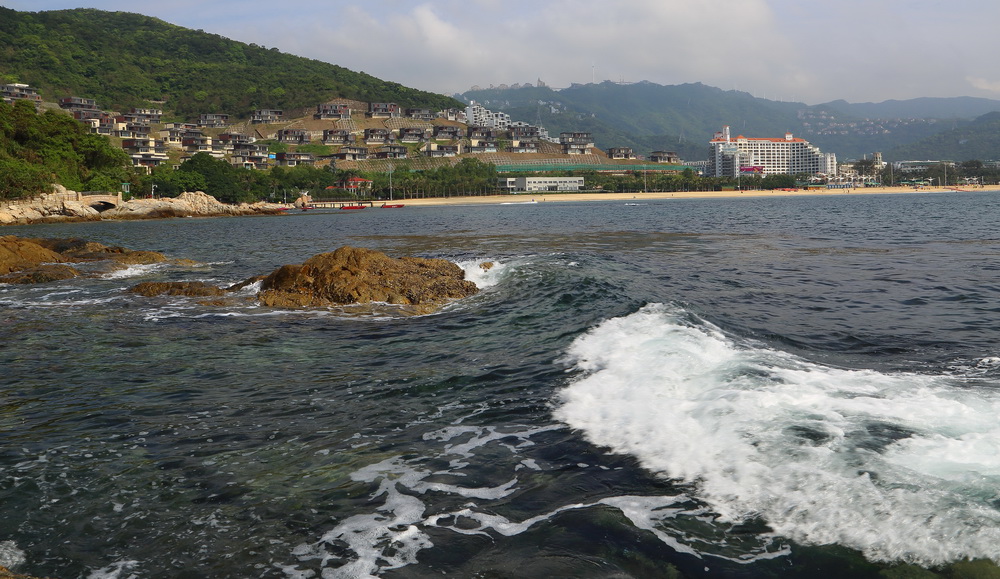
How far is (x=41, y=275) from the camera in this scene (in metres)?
20.6

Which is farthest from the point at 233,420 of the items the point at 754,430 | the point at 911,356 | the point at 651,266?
the point at 651,266

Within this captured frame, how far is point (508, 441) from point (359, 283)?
936cm

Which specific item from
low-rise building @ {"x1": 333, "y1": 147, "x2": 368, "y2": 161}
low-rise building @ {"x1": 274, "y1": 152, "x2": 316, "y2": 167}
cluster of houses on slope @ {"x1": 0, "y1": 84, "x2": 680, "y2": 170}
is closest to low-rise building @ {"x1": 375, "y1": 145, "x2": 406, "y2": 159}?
cluster of houses on slope @ {"x1": 0, "y1": 84, "x2": 680, "y2": 170}

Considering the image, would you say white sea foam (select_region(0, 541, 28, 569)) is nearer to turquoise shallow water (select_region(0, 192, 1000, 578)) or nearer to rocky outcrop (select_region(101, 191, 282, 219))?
turquoise shallow water (select_region(0, 192, 1000, 578))

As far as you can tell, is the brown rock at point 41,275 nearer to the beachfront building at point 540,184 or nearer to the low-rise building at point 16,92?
the beachfront building at point 540,184

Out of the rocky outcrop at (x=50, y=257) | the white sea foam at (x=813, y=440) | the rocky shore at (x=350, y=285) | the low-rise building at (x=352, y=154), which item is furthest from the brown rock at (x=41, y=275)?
the low-rise building at (x=352, y=154)

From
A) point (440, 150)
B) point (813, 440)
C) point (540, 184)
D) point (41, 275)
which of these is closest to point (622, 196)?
point (540, 184)

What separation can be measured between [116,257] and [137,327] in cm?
1624

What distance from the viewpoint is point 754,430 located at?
6.09 m

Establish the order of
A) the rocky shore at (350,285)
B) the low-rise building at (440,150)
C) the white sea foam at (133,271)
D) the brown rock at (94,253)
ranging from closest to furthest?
1. the rocky shore at (350,285)
2. the white sea foam at (133,271)
3. the brown rock at (94,253)
4. the low-rise building at (440,150)

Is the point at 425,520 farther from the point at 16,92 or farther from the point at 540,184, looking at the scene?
the point at 16,92

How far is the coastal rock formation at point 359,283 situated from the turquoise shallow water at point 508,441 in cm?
133

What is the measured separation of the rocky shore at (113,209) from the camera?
6166 cm

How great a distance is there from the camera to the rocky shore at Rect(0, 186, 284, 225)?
202 ft
